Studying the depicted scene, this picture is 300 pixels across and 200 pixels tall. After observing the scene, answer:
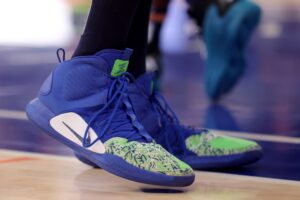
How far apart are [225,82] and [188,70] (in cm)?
134

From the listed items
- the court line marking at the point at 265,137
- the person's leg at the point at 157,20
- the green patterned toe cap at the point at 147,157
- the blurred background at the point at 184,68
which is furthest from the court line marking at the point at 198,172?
the person's leg at the point at 157,20

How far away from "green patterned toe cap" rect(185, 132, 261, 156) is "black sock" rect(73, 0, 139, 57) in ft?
1.06

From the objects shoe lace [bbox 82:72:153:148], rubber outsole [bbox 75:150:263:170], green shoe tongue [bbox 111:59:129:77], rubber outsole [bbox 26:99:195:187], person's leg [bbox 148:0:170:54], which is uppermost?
green shoe tongue [bbox 111:59:129:77]

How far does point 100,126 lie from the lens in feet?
5.85

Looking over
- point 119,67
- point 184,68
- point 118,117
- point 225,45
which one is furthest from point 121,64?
point 184,68

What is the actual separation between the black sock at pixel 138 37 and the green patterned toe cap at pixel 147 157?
294 mm

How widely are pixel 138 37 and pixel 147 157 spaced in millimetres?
394

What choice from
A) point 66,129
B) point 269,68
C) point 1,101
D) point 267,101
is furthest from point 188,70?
point 66,129

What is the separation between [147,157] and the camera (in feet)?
5.66

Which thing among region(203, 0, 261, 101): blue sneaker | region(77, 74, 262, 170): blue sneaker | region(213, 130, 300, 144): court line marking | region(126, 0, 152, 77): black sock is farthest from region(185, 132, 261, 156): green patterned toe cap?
region(203, 0, 261, 101): blue sneaker

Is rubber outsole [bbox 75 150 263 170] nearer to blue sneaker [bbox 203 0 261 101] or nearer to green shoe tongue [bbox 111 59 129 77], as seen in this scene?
green shoe tongue [bbox 111 59 129 77]

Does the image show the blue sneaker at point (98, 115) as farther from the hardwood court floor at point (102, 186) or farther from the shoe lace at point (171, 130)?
the shoe lace at point (171, 130)

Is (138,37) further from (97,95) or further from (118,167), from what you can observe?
(118,167)

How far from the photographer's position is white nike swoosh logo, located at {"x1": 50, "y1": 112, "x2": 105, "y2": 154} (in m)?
1.78
